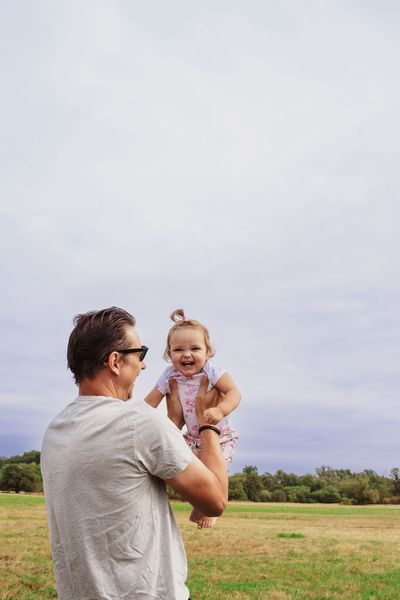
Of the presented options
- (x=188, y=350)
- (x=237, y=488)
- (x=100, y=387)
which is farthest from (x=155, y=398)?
(x=237, y=488)

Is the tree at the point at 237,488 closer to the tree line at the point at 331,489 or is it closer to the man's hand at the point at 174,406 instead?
the tree line at the point at 331,489

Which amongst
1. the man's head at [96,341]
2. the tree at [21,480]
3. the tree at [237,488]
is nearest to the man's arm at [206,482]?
the man's head at [96,341]

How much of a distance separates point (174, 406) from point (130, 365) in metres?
1.90

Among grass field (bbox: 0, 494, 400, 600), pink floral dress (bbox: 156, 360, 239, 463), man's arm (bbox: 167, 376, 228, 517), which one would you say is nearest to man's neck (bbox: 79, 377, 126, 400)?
man's arm (bbox: 167, 376, 228, 517)

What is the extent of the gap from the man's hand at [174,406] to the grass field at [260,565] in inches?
377

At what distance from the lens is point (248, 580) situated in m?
16.1

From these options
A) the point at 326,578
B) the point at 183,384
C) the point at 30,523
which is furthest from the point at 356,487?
the point at 183,384

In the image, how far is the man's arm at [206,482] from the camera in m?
2.95

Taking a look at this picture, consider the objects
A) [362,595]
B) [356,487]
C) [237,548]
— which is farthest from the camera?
[356,487]

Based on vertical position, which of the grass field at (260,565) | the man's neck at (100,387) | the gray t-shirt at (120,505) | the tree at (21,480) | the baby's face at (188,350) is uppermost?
the tree at (21,480)

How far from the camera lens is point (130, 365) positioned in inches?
125

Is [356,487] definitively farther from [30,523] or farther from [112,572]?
[112,572]

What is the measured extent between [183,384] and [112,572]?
2.23 meters

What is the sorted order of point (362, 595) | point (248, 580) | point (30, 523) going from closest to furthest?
point (362, 595), point (248, 580), point (30, 523)
